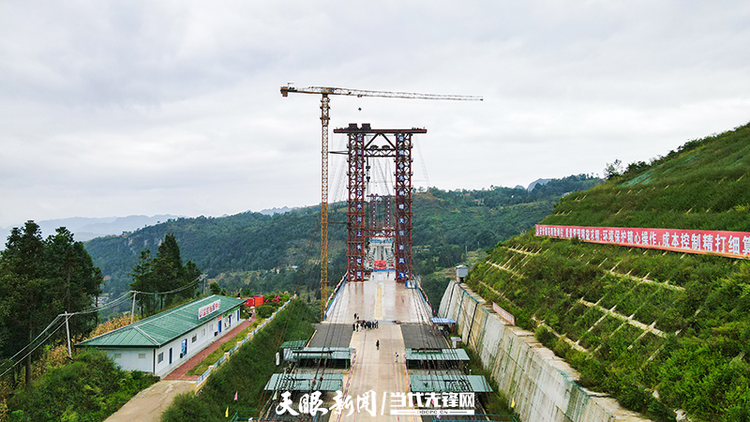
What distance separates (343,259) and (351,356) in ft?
193

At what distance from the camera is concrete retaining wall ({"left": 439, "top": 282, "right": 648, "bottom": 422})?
974 centimetres

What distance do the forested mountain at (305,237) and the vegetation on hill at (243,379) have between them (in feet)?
142

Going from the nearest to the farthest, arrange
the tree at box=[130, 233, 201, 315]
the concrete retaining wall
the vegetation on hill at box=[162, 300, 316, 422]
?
the concrete retaining wall, the vegetation on hill at box=[162, 300, 316, 422], the tree at box=[130, 233, 201, 315]

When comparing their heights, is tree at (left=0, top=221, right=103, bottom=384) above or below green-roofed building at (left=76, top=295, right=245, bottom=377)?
above

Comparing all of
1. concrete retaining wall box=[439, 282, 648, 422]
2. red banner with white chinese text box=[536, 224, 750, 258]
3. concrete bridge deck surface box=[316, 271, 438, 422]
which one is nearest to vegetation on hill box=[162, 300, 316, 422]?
concrete bridge deck surface box=[316, 271, 438, 422]

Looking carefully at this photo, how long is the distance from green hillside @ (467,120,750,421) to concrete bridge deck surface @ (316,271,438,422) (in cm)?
641

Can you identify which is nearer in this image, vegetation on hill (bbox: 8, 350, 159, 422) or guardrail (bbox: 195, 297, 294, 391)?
vegetation on hill (bbox: 8, 350, 159, 422)

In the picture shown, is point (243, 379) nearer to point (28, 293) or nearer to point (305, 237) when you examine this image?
point (28, 293)

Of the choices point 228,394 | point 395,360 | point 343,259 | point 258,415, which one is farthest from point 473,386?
point 343,259

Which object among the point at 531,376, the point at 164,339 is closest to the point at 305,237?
the point at 164,339

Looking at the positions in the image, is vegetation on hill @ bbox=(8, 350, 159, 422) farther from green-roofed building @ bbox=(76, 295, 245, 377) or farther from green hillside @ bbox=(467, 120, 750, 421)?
green hillside @ bbox=(467, 120, 750, 421)

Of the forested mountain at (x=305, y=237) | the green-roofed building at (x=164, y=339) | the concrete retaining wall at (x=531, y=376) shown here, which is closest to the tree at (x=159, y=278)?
the green-roofed building at (x=164, y=339)

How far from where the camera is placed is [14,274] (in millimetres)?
16375

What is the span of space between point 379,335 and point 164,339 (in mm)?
12962
